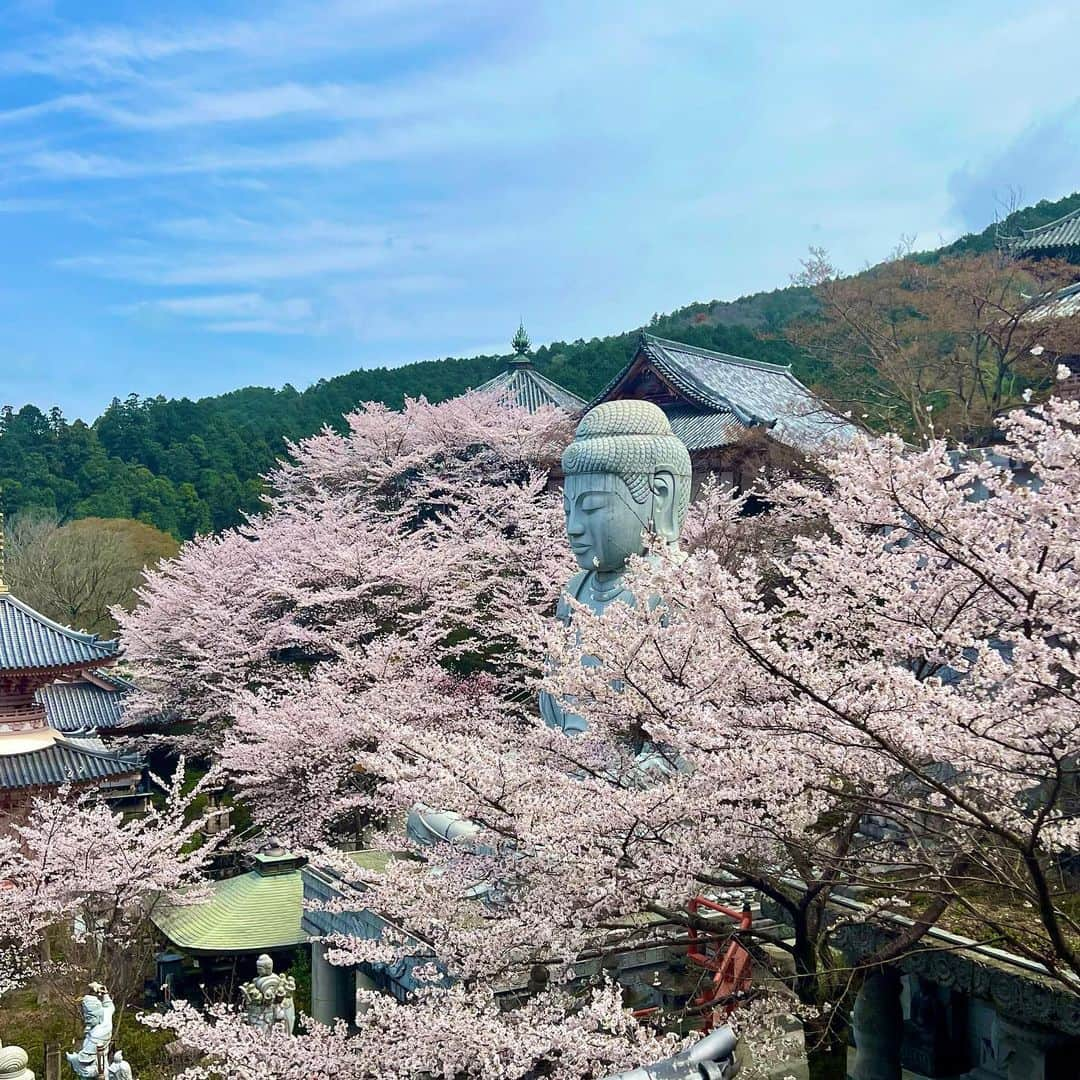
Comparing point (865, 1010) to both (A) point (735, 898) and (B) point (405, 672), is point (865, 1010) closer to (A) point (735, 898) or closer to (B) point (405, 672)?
(A) point (735, 898)

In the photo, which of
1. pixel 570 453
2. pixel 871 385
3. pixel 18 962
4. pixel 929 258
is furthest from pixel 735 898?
pixel 929 258

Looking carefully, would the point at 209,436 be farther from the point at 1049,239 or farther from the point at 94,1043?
the point at 94,1043

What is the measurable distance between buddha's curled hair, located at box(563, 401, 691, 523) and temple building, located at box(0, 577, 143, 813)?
914 centimetres

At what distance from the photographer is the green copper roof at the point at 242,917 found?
1152cm

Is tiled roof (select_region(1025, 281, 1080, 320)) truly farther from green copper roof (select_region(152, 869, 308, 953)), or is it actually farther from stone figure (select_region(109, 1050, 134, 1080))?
stone figure (select_region(109, 1050, 134, 1080))

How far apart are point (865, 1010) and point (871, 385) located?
17.9 meters

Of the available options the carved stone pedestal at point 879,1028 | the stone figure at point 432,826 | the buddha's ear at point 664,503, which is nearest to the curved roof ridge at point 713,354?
the buddha's ear at point 664,503

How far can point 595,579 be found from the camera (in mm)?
9031

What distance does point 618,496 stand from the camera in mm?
8664

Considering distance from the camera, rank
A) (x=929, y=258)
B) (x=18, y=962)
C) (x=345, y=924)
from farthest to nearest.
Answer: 1. (x=929, y=258)
2. (x=18, y=962)
3. (x=345, y=924)

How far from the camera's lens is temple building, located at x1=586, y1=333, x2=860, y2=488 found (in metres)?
19.4

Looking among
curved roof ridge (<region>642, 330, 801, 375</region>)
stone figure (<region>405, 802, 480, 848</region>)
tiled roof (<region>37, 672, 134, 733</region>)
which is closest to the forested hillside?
curved roof ridge (<region>642, 330, 801, 375</region>)

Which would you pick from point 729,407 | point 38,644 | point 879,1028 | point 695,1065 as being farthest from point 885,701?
point 729,407

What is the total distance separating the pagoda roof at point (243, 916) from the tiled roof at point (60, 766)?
9.57 ft
